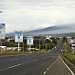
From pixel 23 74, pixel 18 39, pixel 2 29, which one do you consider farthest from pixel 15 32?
pixel 23 74

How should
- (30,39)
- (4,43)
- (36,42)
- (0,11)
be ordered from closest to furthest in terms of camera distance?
(0,11)
(30,39)
(4,43)
(36,42)

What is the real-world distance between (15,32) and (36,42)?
8870 centimetres

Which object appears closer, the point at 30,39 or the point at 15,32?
the point at 15,32

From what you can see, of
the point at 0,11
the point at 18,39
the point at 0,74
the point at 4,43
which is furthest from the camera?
the point at 4,43

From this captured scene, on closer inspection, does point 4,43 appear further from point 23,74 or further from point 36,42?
point 23,74

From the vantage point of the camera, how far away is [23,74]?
15.0m

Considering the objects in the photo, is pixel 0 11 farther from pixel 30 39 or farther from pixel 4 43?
pixel 4 43

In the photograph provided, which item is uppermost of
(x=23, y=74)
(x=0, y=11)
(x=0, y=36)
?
(x=0, y=11)

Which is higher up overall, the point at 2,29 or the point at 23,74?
the point at 2,29

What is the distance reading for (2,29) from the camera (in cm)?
5066

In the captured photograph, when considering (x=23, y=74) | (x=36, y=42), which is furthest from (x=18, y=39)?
(x=36, y=42)

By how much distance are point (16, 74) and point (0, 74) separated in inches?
42.4

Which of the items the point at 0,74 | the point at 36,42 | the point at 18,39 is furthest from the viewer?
the point at 36,42

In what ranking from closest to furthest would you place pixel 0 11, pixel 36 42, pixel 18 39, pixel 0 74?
1. pixel 0 74
2. pixel 0 11
3. pixel 18 39
4. pixel 36 42
